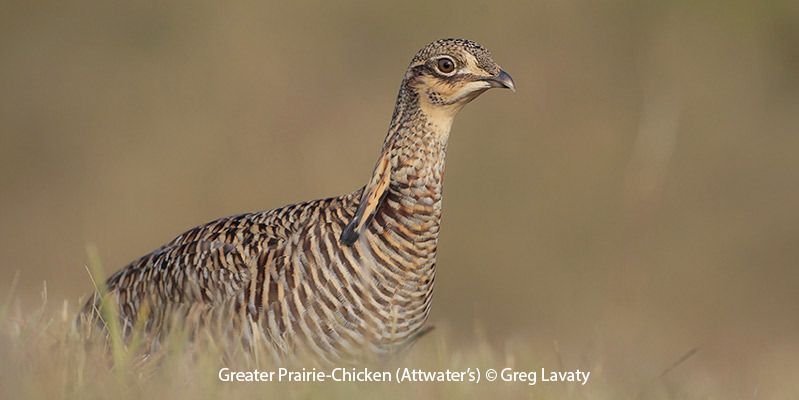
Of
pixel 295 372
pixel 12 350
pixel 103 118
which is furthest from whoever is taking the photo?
pixel 103 118

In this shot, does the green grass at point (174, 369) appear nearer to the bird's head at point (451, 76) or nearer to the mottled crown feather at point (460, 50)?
the bird's head at point (451, 76)

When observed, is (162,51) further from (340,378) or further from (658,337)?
(340,378)

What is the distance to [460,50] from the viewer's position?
195 inches

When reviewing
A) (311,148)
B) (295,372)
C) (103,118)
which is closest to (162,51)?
(103,118)

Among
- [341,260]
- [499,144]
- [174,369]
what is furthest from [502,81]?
[499,144]

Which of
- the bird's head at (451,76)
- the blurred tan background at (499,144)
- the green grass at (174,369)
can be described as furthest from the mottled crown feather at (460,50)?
the blurred tan background at (499,144)

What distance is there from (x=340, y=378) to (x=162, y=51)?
13.7 metres

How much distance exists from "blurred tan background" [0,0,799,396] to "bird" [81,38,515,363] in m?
9.26

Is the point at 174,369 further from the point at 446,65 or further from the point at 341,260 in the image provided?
the point at 446,65

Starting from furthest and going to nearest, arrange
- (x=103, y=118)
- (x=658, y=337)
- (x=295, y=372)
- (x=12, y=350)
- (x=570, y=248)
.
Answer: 1. (x=103, y=118)
2. (x=570, y=248)
3. (x=658, y=337)
4. (x=295, y=372)
5. (x=12, y=350)

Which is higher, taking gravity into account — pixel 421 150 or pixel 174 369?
pixel 421 150

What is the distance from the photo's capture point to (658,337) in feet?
40.9

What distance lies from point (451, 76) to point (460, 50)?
13 cm

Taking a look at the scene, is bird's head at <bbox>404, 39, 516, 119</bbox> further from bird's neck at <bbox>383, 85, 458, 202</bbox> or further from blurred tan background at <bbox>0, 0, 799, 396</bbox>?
blurred tan background at <bbox>0, 0, 799, 396</bbox>
